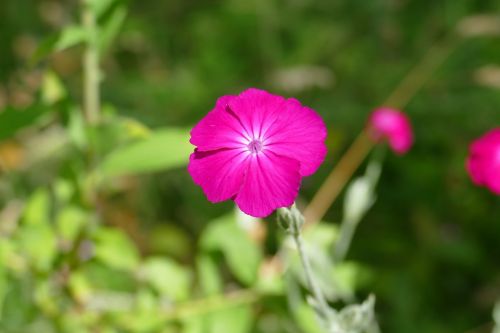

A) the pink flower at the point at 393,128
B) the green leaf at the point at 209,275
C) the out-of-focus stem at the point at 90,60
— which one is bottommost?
the green leaf at the point at 209,275

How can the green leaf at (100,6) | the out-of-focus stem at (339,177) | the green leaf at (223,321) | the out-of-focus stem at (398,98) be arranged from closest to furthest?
the green leaf at (100,6), the green leaf at (223,321), the out-of-focus stem at (339,177), the out-of-focus stem at (398,98)

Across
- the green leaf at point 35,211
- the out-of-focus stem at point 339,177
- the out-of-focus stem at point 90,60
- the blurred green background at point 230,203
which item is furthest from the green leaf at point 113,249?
the out-of-focus stem at point 339,177

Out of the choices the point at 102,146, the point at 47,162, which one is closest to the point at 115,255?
the point at 102,146

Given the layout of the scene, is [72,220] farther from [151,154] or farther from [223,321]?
[223,321]

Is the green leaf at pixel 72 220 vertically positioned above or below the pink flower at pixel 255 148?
above

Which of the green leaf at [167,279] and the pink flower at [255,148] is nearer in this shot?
the pink flower at [255,148]

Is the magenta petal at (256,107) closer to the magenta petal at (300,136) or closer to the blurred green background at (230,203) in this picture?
the magenta petal at (300,136)

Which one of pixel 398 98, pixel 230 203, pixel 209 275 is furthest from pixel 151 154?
pixel 398 98
